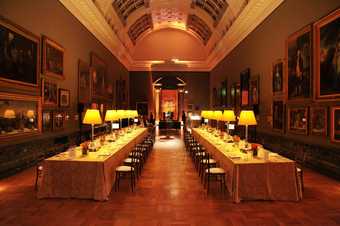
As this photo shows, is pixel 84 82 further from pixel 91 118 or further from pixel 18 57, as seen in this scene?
pixel 91 118

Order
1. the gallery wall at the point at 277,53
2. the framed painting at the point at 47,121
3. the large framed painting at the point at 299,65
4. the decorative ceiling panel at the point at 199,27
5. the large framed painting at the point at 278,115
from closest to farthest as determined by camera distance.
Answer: the gallery wall at the point at 277,53 < the large framed painting at the point at 299,65 < the framed painting at the point at 47,121 < the large framed painting at the point at 278,115 < the decorative ceiling panel at the point at 199,27

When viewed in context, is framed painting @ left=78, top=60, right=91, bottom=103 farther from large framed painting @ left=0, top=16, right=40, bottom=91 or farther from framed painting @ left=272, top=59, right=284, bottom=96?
framed painting @ left=272, top=59, right=284, bottom=96

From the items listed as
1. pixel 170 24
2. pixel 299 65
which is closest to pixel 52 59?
pixel 299 65

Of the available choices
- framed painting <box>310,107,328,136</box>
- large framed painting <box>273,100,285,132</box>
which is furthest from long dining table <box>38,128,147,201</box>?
large framed painting <box>273,100,285,132</box>

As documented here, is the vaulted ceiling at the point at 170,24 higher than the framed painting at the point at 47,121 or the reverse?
higher

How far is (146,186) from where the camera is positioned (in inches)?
265

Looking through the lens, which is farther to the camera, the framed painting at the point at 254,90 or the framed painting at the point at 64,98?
the framed painting at the point at 254,90

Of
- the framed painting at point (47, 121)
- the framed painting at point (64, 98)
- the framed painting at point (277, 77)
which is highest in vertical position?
the framed painting at point (277, 77)

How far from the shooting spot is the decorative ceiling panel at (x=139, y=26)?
20758mm

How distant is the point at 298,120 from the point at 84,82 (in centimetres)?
799

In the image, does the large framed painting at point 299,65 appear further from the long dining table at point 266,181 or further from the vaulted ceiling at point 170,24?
the long dining table at point 266,181

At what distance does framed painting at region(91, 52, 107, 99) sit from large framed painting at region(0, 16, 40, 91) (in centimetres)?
526

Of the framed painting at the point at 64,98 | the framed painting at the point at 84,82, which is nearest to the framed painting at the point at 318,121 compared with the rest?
the framed painting at the point at 64,98

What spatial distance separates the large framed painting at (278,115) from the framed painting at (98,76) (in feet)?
25.2
